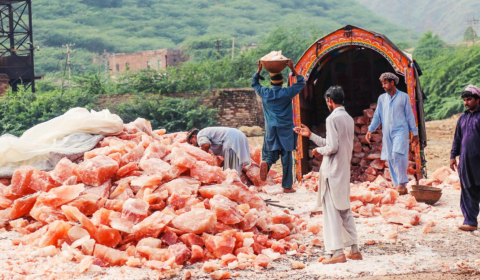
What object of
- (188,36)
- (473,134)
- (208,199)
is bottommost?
(208,199)

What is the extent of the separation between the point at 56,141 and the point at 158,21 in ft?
195

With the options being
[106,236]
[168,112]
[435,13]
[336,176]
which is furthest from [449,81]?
[435,13]

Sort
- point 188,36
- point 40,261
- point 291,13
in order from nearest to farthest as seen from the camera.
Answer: point 40,261 → point 188,36 → point 291,13

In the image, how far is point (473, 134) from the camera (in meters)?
5.23

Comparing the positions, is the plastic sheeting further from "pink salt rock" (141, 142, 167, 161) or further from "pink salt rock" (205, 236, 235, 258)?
"pink salt rock" (205, 236, 235, 258)

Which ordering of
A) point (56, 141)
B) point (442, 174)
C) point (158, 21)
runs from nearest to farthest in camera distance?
point (56, 141) → point (442, 174) → point (158, 21)

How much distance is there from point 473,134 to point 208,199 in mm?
2909

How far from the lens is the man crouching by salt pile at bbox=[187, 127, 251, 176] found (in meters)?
6.87

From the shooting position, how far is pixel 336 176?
423cm

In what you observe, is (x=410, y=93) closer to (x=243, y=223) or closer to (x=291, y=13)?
(x=243, y=223)

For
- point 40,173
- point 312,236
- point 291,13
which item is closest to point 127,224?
point 40,173

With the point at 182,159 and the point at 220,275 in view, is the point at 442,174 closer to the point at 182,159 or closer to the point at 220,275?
the point at 182,159

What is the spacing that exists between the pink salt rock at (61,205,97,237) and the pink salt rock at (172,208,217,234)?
76 centimetres

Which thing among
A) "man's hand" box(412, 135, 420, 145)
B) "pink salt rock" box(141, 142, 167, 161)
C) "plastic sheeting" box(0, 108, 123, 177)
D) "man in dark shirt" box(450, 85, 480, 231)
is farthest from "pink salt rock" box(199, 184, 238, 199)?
"man's hand" box(412, 135, 420, 145)
